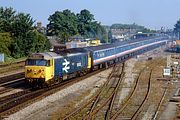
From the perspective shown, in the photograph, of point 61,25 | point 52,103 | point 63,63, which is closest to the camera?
point 52,103

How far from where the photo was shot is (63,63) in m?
31.5

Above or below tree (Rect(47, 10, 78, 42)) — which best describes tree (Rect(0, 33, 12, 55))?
below

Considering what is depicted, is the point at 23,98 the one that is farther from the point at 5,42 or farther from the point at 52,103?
the point at 5,42

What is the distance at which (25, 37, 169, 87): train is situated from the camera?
28562 millimetres

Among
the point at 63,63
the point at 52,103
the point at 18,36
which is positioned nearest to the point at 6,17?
the point at 18,36

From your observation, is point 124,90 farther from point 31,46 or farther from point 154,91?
point 31,46

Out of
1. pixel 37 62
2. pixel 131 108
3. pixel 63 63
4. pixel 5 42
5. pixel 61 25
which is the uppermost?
pixel 61 25

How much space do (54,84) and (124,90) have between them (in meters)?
5.41

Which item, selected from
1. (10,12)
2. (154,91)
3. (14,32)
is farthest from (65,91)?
(10,12)

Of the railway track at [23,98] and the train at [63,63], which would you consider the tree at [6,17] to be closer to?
the train at [63,63]

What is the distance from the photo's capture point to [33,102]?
24047 mm

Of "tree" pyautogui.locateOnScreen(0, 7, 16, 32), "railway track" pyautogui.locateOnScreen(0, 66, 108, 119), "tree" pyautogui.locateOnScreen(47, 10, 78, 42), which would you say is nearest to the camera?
"railway track" pyautogui.locateOnScreen(0, 66, 108, 119)

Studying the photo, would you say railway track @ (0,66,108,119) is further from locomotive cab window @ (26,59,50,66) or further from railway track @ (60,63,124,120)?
railway track @ (60,63,124,120)

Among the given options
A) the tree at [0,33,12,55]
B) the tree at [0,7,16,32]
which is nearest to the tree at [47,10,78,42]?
the tree at [0,7,16,32]
